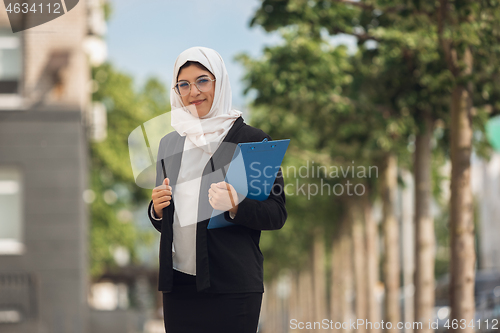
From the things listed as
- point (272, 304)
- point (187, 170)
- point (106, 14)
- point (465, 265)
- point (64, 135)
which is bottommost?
point (272, 304)

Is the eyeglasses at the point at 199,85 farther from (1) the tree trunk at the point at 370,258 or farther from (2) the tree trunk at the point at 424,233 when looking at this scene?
(1) the tree trunk at the point at 370,258

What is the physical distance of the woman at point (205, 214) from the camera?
102 inches

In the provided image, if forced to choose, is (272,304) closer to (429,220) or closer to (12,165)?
(12,165)

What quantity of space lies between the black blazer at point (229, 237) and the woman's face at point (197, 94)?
14 cm

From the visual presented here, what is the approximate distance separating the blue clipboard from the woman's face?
28cm

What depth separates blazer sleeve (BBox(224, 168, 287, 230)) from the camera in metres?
2.54

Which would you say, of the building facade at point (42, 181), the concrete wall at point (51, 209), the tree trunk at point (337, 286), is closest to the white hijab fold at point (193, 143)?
the building facade at point (42, 181)

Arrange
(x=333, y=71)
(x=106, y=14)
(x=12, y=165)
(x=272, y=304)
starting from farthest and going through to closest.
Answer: (x=272, y=304)
(x=106, y=14)
(x=12, y=165)
(x=333, y=71)

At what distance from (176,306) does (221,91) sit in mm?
861

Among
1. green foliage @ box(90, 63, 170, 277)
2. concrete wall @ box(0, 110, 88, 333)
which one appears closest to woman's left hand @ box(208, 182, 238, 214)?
concrete wall @ box(0, 110, 88, 333)

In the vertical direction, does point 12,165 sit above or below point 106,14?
below

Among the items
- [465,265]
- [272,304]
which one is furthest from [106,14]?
[272,304]

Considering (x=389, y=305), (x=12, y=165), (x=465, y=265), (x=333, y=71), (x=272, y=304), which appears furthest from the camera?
(x=272, y=304)

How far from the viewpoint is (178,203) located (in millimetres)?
2723
